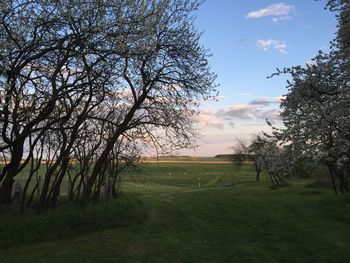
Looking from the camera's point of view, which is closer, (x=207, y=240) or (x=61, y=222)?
(x=207, y=240)

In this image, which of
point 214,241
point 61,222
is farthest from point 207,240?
point 61,222

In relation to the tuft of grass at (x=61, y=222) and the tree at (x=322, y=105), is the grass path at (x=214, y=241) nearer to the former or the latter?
the tuft of grass at (x=61, y=222)

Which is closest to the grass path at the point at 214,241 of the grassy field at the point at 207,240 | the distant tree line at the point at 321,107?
the grassy field at the point at 207,240

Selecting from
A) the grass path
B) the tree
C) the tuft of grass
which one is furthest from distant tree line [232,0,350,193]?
the tuft of grass

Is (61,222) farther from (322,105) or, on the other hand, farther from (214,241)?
(322,105)

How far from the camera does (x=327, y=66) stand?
18.3m

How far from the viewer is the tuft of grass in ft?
52.3

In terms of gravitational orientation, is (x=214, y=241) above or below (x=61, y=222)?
below

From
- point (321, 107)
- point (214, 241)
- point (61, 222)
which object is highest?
point (321, 107)

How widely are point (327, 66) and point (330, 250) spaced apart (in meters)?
7.60

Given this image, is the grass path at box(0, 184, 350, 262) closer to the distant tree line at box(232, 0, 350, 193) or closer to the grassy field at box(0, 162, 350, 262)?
the grassy field at box(0, 162, 350, 262)

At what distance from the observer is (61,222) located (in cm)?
1758

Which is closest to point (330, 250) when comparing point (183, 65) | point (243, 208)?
point (183, 65)

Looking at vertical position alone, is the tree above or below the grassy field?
above
